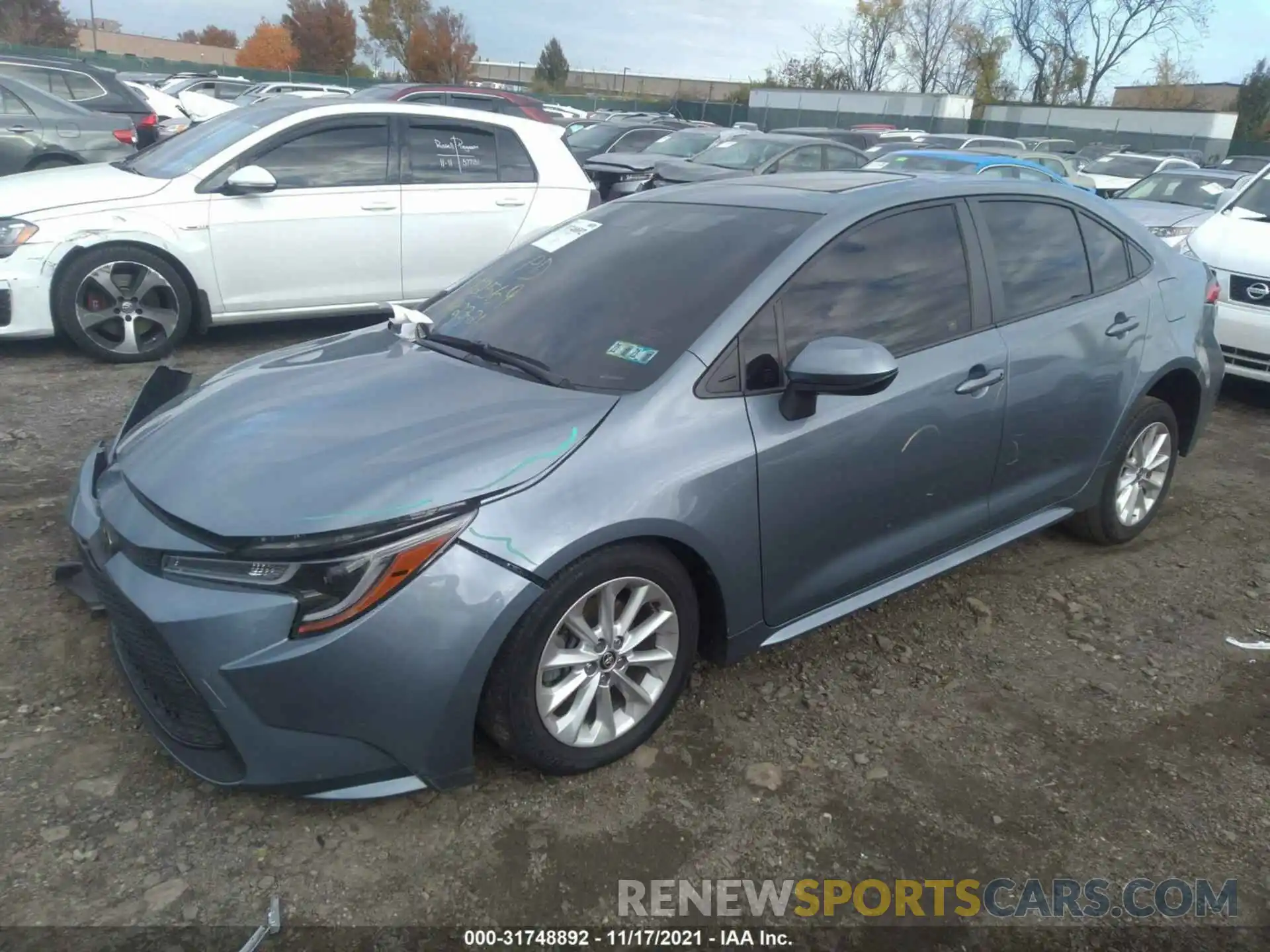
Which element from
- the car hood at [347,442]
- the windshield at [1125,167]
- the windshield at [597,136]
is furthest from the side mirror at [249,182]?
the windshield at [1125,167]

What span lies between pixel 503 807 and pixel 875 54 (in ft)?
224

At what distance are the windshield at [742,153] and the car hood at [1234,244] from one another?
7355mm

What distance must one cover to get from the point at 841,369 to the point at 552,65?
83585 mm

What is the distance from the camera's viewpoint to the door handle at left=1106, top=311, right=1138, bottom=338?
3.88 metres

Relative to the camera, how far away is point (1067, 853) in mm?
2588

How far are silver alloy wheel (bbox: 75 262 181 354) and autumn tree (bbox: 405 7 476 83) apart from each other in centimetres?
6020

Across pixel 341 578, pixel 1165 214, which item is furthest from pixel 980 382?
pixel 1165 214

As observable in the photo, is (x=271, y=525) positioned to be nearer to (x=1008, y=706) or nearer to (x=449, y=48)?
(x=1008, y=706)

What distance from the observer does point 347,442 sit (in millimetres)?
2631

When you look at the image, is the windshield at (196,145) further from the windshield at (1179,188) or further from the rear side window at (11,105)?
the windshield at (1179,188)

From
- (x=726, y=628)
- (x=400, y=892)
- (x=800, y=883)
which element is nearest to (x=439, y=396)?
(x=726, y=628)

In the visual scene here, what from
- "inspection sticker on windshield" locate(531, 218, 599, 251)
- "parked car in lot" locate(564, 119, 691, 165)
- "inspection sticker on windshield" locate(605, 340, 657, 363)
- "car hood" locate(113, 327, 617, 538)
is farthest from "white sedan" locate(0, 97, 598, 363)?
"parked car in lot" locate(564, 119, 691, 165)

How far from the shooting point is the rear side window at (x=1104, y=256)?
3.95m

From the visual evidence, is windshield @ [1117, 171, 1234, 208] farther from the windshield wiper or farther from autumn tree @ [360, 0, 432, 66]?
autumn tree @ [360, 0, 432, 66]
